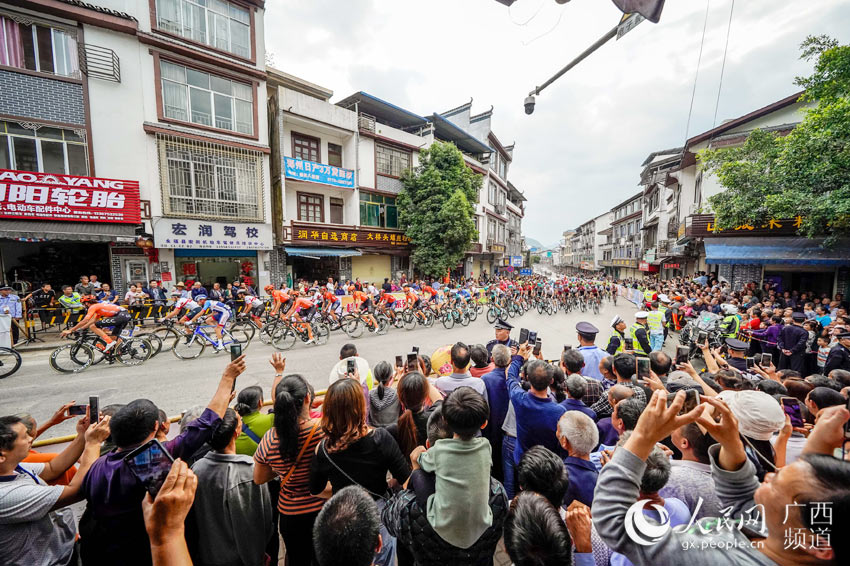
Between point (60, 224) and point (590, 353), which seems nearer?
point (590, 353)

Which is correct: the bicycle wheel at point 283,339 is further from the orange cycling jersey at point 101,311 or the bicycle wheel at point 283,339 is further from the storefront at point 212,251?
the storefront at point 212,251

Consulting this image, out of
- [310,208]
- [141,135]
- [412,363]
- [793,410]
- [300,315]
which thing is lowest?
[300,315]

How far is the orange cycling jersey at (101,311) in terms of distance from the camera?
752 centimetres

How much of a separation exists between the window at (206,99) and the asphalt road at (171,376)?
9937 millimetres

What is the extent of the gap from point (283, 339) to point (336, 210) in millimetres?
11459

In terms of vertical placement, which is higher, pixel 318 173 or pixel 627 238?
pixel 318 173

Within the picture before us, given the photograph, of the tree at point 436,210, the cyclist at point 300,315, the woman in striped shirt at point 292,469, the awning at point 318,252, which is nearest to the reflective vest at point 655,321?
the woman in striped shirt at point 292,469

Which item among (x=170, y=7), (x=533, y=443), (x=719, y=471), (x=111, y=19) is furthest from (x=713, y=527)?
(x=170, y=7)

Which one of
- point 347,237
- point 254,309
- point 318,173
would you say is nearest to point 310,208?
point 318,173

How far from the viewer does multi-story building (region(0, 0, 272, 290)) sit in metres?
10.8

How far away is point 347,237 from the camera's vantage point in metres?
19.1

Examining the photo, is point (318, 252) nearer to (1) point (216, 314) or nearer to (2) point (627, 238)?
(1) point (216, 314)

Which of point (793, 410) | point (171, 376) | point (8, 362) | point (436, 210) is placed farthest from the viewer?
point (436, 210)

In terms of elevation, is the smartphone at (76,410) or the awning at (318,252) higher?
the awning at (318,252)
